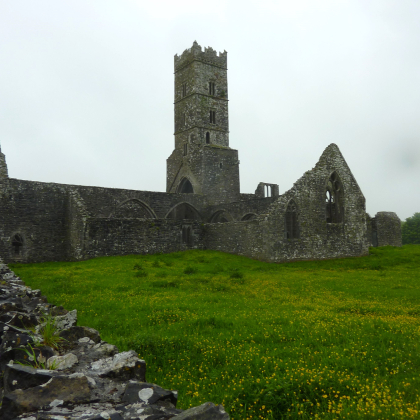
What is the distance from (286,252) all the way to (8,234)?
17427 mm

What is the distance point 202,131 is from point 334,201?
23.0 metres

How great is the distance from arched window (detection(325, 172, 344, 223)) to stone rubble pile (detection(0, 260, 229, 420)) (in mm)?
24506

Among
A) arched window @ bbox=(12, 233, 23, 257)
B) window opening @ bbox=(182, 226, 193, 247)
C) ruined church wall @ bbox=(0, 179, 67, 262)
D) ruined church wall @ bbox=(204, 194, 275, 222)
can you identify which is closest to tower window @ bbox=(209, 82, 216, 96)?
ruined church wall @ bbox=(204, 194, 275, 222)

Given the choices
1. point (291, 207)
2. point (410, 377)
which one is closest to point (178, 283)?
point (410, 377)

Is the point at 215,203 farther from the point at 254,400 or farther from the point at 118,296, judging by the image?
the point at 254,400

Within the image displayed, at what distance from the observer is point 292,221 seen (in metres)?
23.8

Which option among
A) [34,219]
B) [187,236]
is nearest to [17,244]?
[34,219]

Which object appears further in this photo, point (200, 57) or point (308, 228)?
point (200, 57)

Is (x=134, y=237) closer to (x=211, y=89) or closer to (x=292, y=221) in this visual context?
(x=292, y=221)

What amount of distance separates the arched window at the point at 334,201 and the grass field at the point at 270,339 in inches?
518

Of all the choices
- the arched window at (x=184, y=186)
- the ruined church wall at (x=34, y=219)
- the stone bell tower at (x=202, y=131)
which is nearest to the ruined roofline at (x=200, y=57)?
the stone bell tower at (x=202, y=131)

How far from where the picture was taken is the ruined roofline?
149 feet

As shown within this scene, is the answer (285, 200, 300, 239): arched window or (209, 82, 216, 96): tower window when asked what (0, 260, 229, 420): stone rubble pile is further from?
(209, 82, 216, 96): tower window

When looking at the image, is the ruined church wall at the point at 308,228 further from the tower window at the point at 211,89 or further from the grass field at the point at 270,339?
the tower window at the point at 211,89
